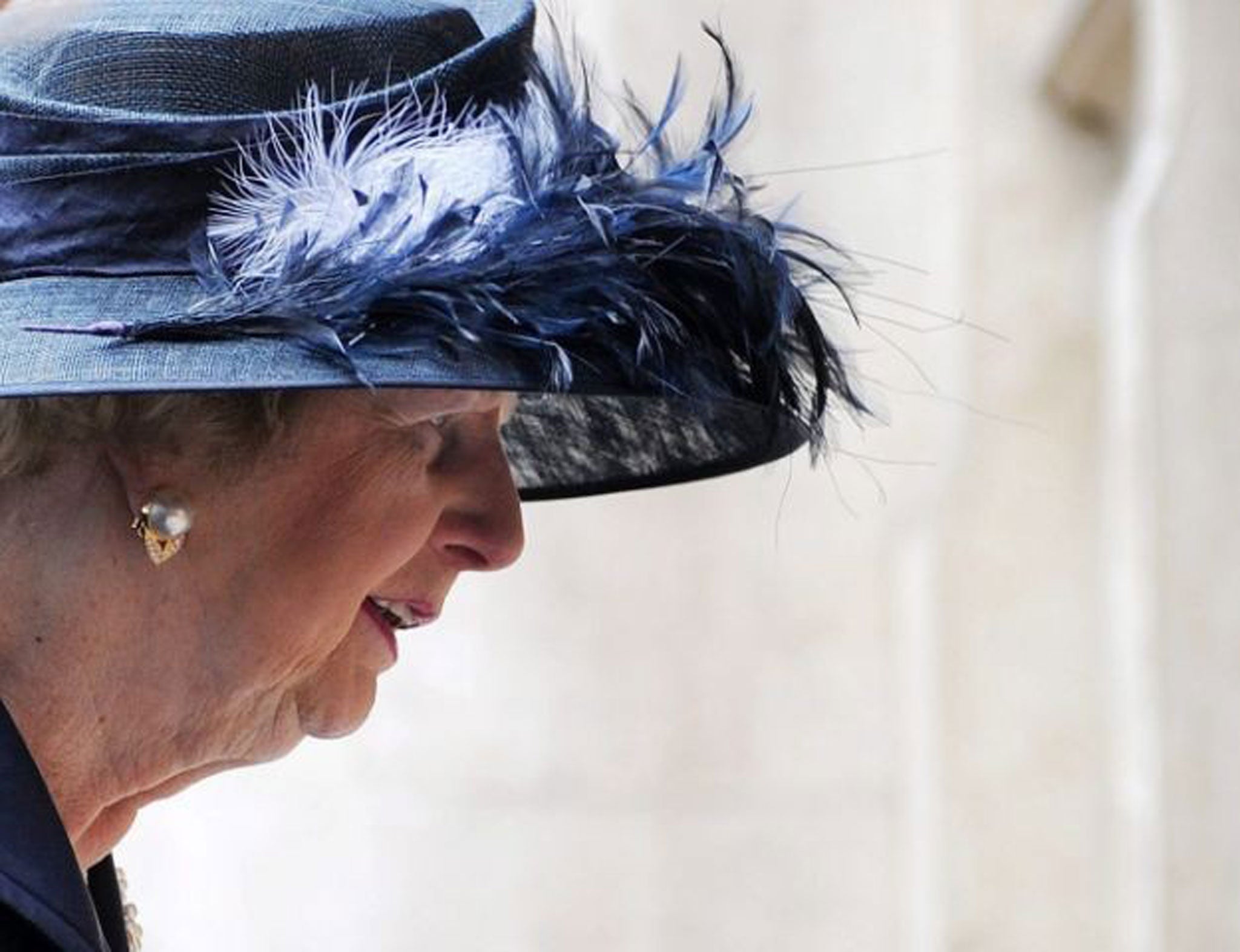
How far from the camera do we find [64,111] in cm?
159

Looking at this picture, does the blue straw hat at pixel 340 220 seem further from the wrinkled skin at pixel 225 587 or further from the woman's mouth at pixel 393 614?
the woman's mouth at pixel 393 614

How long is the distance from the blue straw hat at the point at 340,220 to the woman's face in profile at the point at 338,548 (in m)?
0.15

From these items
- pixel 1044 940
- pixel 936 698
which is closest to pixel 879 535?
pixel 936 698

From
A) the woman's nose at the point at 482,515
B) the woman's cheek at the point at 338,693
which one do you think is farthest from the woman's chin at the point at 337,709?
the woman's nose at the point at 482,515

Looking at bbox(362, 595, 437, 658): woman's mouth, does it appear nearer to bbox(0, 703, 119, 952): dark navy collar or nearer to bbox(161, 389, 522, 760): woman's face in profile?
bbox(161, 389, 522, 760): woman's face in profile

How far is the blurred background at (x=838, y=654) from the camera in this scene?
16.2ft

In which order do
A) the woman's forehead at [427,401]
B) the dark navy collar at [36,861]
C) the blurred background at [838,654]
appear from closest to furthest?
the dark navy collar at [36,861]
the woman's forehead at [427,401]
the blurred background at [838,654]

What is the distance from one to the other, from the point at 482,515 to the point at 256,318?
0.31 m

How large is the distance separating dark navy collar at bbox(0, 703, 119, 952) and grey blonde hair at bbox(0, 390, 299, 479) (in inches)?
6.6

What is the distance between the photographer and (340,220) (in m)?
1.59

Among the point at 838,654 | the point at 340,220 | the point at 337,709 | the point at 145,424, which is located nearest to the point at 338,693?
the point at 337,709

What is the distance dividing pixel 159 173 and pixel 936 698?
3.65 metres

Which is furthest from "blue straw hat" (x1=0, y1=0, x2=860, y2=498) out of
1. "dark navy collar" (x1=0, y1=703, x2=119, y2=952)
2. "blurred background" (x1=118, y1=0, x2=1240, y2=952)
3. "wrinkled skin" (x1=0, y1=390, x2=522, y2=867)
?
"blurred background" (x1=118, y1=0, x2=1240, y2=952)

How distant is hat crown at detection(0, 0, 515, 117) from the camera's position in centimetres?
162
